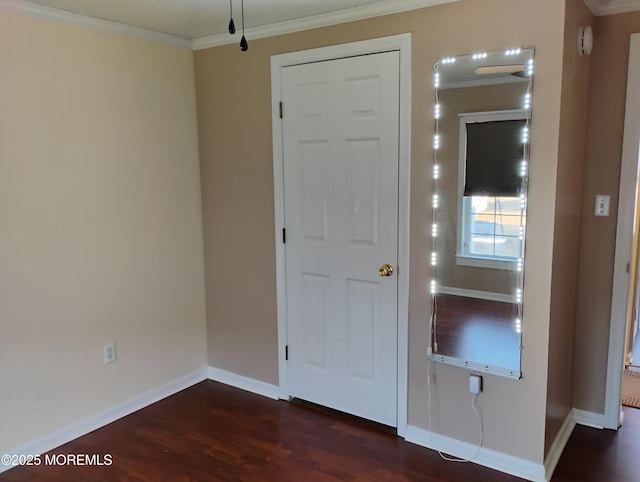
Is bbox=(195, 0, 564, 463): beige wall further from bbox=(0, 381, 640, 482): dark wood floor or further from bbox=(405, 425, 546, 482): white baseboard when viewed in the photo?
bbox=(0, 381, 640, 482): dark wood floor

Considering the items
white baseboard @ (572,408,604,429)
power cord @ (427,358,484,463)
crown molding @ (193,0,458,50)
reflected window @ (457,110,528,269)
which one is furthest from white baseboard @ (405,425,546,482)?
crown molding @ (193,0,458,50)

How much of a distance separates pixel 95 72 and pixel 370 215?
1699 mm

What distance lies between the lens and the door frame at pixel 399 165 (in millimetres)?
2516

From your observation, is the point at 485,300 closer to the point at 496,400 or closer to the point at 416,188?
the point at 496,400

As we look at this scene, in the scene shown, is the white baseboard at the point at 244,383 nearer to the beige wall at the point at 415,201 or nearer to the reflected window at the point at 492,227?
the beige wall at the point at 415,201

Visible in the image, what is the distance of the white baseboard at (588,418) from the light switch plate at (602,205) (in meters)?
1.15

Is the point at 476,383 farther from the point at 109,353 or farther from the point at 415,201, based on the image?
the point at 109,353

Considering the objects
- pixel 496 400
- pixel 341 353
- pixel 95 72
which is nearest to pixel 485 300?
pixel 496 400

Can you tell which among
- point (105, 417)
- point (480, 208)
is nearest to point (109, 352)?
point (105, 417)

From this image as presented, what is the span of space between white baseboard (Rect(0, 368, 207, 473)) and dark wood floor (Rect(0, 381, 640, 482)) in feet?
0.16

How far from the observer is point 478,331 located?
8.13 feet

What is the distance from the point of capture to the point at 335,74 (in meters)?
2.72

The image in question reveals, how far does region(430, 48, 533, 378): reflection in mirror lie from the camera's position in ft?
7.48

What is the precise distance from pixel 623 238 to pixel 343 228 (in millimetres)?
1497
